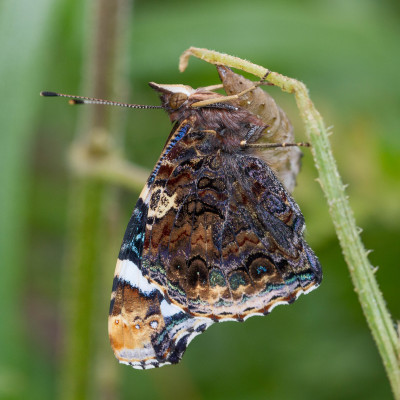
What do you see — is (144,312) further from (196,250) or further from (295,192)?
(295,192)

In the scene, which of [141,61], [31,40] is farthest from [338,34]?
[31,40]

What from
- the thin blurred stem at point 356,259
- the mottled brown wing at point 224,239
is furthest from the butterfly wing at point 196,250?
the thin blurred stem at point 356,259

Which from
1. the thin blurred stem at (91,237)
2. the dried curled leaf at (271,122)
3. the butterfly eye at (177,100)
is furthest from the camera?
the thin blurred stem at (91,237)

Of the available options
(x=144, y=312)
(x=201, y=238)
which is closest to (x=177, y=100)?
(x=201, y=238)

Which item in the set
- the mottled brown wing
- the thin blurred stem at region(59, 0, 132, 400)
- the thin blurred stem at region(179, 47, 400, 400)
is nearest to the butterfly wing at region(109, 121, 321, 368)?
the mottled brown wing

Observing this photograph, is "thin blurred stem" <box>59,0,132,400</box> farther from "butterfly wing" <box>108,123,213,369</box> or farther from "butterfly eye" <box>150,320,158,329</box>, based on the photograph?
"butterfly eye" <box>150,320,158,329</box>

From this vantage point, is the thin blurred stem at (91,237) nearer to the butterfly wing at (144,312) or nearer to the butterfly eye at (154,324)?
the butterfly wing at (144,312)
